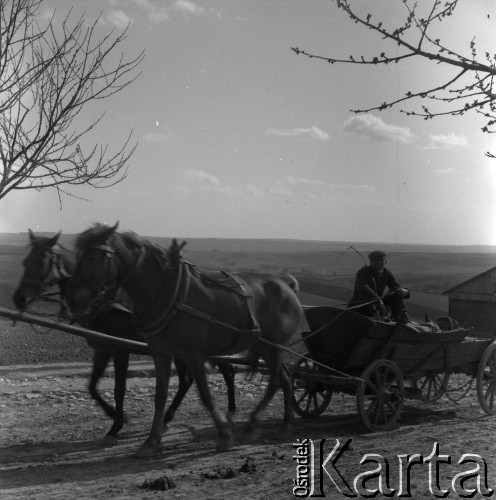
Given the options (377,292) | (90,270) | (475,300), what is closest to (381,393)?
(377,292)

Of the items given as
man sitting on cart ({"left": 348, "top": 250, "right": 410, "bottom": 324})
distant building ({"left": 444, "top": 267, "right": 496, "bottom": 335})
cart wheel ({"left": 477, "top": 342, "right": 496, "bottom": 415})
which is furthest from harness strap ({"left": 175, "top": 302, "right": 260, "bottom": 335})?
distant building ({"left": 444, "top": 267, "right": 496, "bottom": 335})

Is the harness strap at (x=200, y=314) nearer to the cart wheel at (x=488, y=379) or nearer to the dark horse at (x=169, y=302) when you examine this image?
the dark horse at (x=169, y=302)

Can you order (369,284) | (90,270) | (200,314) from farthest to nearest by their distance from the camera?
(369,284), (200,314), (90,270)

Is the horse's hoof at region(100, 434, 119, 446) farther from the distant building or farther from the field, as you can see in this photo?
the distant building

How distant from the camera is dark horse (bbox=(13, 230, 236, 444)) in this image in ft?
20.6

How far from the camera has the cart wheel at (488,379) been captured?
8.10 meters

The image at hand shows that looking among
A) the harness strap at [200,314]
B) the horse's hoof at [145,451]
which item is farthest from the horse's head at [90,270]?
the horse's hoof at [145,451]

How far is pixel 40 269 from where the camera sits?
6.36 meters

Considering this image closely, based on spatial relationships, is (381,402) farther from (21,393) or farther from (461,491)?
(21,393)

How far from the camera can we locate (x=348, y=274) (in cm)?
1341

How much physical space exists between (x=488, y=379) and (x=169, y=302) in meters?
4.61

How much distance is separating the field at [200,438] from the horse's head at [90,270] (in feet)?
2.35

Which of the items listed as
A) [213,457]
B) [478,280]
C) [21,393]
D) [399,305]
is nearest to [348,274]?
[478,280]

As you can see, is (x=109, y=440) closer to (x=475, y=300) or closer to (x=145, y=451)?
A: (x=145, y=451)
